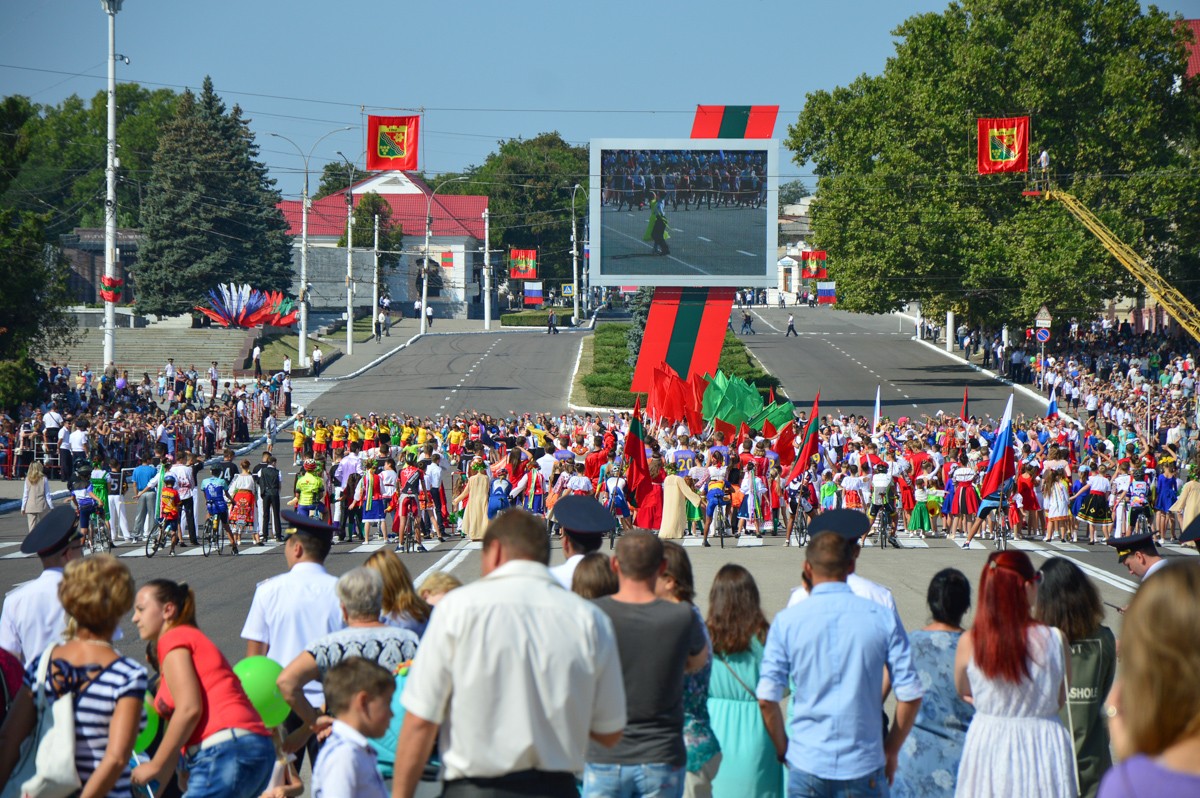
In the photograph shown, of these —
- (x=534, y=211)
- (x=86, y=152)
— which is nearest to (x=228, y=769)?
(x=534, y=211)

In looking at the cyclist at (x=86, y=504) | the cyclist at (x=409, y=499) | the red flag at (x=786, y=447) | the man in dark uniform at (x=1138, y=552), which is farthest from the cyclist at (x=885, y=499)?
the man in dark uniform at (x=1138, y=552)

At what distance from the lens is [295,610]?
6.47m

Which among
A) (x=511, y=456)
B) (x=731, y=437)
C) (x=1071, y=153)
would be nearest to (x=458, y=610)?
(x=511, y=456)

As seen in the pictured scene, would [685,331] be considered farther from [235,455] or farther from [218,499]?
[218,499]

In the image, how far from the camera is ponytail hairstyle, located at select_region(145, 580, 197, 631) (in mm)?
5668

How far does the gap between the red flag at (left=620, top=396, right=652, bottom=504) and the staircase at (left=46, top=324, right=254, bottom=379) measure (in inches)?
1509

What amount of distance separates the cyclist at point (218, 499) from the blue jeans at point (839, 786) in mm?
16882

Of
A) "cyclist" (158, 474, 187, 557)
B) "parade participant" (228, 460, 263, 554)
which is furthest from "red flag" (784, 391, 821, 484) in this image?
"cyclist" (158, 474, 187, 557)

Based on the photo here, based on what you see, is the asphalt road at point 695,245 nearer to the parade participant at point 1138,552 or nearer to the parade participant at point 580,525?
the parade participant at point 1138,552

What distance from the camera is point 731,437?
1307 inches

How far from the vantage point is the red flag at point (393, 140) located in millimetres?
46781

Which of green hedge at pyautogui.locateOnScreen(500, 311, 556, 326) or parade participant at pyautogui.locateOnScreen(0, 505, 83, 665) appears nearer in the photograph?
parade participant at pyautogui.locateOnScreen(0, 505, 83, 665)

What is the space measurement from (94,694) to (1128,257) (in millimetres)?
52611

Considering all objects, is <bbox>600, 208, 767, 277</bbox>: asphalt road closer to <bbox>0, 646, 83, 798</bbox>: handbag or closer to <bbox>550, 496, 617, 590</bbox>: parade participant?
<bbox>550, 496, 617, 590</bbox>: parade participant
